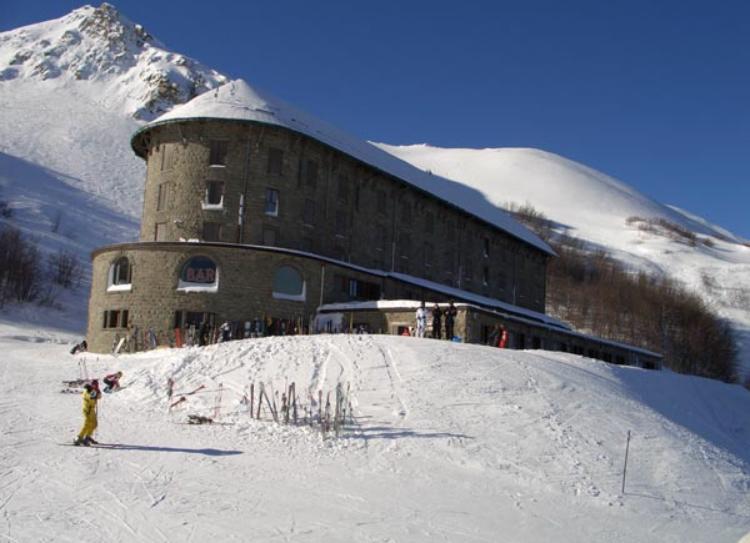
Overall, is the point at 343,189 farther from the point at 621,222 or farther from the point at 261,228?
the point at 621,222

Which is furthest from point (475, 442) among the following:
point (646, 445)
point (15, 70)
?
point (15, 70)

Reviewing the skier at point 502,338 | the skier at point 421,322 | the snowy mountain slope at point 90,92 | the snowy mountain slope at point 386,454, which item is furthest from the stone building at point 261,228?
the snowy mountain slope at point 90,92

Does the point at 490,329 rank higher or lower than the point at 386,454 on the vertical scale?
higher

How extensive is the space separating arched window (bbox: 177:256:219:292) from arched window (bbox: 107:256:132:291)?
292cm

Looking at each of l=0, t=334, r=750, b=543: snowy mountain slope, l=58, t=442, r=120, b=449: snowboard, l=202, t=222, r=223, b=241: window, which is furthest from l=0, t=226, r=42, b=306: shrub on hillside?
l=58, t=442, r=120, b=449: snowboard

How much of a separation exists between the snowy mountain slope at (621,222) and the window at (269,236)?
6425 centimetres

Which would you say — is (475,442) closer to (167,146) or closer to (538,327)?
(538,327)

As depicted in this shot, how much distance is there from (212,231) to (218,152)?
4.18m

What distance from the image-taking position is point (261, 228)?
1603 inches

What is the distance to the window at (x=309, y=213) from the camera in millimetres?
42406

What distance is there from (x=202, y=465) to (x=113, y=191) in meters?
93.9

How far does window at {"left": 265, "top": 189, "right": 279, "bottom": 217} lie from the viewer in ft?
135

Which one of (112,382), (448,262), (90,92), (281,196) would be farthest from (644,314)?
(90,92)

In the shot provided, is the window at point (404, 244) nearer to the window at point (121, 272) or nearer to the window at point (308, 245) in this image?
the window at point (308, 245)
